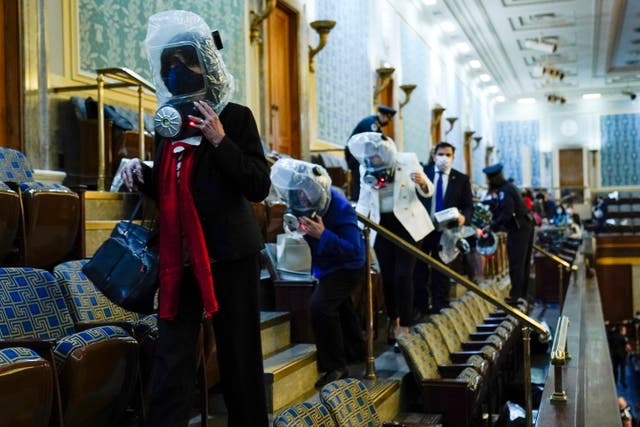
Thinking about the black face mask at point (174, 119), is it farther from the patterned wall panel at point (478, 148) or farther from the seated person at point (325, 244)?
the patterned wall panel at point (478, 148)

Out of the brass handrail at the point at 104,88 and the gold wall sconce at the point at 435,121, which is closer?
the brass handrail at the point at 104,88

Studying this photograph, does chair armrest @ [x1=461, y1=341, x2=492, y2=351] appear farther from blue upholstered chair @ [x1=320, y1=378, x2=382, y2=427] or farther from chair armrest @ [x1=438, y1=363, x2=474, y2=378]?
blue upholstered chair @ [x1=320, y1=378, x2=382, y2=427]

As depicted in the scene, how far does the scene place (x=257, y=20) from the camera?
725cm

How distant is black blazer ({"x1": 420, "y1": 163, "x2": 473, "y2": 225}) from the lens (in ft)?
16.5

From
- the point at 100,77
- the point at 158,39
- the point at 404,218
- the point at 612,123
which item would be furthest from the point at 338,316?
the point at 612,123

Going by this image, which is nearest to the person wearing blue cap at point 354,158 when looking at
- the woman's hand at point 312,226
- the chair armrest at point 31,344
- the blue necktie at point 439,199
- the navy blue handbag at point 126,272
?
the blue necktie at point 439,199

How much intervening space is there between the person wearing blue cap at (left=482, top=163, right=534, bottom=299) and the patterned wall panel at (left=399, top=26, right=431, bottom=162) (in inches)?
239

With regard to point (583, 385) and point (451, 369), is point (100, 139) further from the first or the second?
point (583, 385)

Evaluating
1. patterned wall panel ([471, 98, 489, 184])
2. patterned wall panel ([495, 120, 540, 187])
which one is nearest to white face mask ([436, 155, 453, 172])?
A: patterned wall panel ([471, 98, 489, 184])

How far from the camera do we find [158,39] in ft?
6.98

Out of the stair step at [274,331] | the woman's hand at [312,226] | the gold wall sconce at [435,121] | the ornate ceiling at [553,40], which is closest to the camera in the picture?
the woman's hand at [312,226]

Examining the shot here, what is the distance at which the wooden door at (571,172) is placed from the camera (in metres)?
23.5

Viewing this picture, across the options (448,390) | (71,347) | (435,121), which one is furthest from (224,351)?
(435,121)

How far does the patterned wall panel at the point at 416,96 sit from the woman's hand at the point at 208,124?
1080 cm
